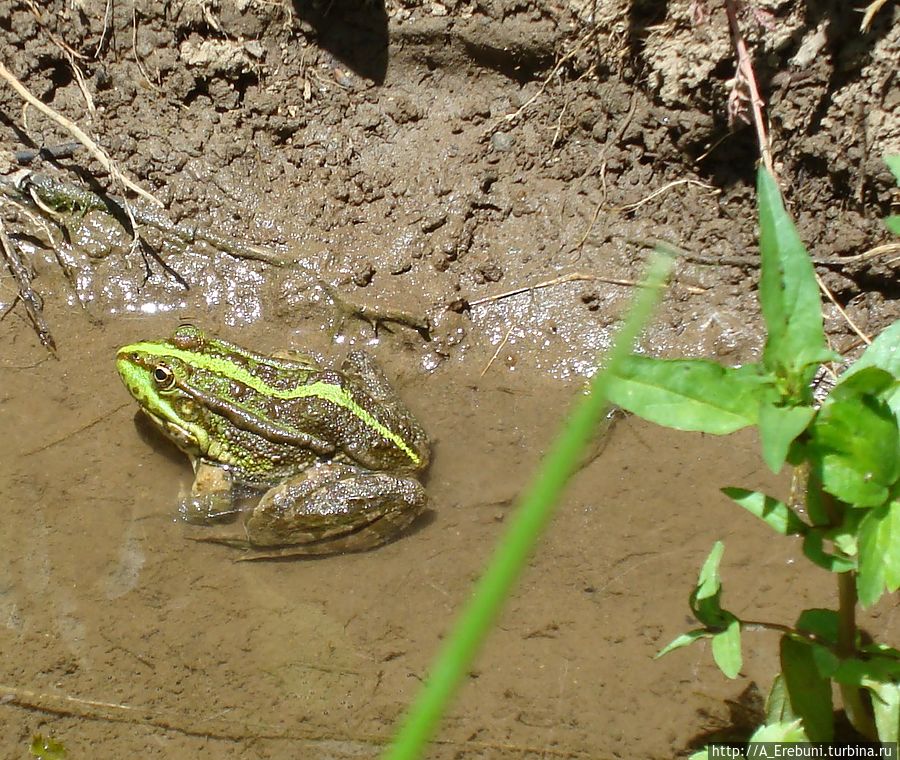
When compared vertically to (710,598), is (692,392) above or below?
above

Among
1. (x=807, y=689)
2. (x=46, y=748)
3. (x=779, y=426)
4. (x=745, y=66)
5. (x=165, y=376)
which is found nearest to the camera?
(x=779, y=426)

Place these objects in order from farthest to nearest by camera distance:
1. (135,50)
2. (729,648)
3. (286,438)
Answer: (135,50)
(286,438)
(729,648)

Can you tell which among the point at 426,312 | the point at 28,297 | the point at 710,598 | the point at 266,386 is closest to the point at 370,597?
the point at 266,386

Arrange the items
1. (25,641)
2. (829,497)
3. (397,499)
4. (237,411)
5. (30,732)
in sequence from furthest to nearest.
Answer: (237,411)
(397,499)
(25,641)
(30,732)
(829,497)

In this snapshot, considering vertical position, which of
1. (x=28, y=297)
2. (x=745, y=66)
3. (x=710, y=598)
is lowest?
(x=710, y=598)

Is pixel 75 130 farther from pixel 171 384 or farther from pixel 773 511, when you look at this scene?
pixel 773 511

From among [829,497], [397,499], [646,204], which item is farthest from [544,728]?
[646,204]

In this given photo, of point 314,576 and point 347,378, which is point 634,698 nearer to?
point 314,576
